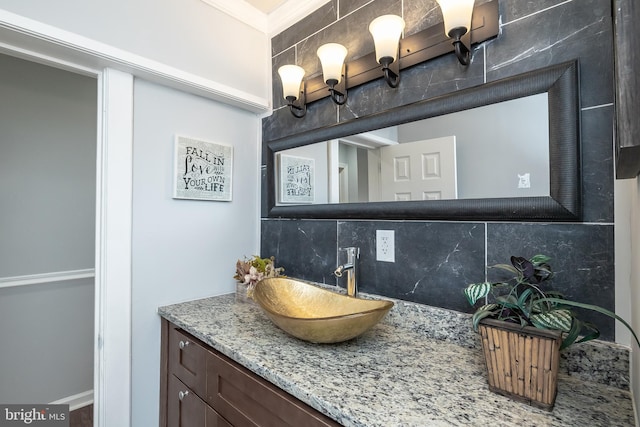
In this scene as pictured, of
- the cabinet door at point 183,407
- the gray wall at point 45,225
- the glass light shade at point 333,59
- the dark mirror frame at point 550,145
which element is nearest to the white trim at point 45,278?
the gray wall at point 45,225

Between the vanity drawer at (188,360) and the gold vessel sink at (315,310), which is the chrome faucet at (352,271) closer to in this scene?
the gold vessel sink at (315,310)

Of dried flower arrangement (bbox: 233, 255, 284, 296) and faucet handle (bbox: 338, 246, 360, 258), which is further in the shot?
dried flower arrangement (bbox: 233, 255, 284, 296)

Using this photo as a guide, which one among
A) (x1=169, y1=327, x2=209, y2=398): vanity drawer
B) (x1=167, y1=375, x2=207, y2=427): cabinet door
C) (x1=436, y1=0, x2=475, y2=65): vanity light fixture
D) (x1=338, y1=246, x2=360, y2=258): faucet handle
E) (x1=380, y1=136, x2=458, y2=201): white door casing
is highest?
(x1=436, y1=0, x2=475, y2=65): vanity light fixture

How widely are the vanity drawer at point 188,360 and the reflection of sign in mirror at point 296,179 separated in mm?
818

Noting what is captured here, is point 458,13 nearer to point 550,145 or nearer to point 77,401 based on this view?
point 550,145

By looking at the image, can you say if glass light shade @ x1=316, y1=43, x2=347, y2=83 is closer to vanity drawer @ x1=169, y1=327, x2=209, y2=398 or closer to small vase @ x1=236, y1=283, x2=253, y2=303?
small vase @ x1=236, y1=283, x2=253, y2=303

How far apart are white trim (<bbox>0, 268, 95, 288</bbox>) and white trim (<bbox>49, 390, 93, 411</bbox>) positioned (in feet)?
2.57

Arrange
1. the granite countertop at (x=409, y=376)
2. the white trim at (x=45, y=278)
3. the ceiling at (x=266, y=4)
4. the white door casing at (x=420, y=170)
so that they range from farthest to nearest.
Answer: the white trim at (x=45, y=278) → the ceiling at (x=266, y=4) → the white door casing at (x=420, y=170) → the granite countertop at (x=409, y=376)

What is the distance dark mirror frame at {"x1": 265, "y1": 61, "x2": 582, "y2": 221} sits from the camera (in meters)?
0.84

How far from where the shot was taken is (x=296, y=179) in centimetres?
164

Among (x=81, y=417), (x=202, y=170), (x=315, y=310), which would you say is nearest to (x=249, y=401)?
(x=315, y=310)

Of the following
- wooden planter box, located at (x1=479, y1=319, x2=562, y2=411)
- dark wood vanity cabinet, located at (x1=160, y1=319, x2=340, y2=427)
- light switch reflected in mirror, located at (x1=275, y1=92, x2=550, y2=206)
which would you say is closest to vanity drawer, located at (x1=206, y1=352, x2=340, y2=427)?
dark wood vanity cabinet, located at (x1=160, y1=319, x2=340, y2=427)

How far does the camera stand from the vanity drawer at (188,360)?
1170mm

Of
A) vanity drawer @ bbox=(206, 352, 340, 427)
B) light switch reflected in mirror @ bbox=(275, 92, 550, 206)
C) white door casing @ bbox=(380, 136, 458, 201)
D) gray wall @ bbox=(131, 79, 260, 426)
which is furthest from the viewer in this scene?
gray wall @ bbox=(131, 79, 260, 426)
